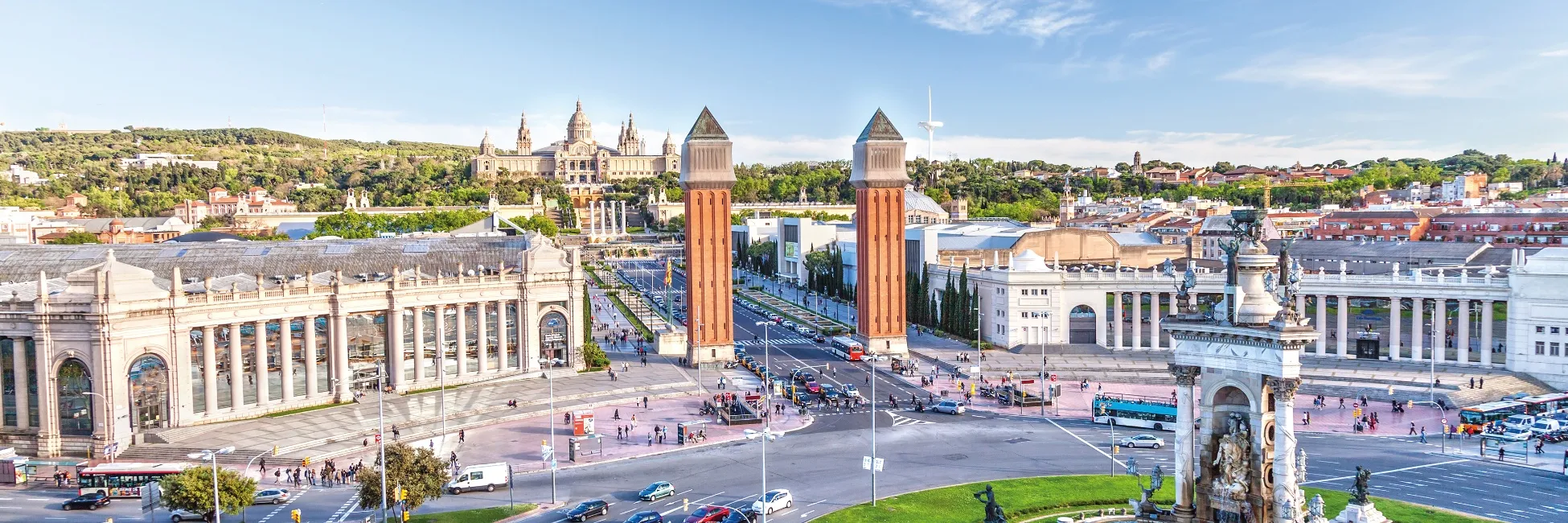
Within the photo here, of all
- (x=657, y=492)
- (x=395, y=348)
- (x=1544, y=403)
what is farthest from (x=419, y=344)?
(x=1544, y=403)

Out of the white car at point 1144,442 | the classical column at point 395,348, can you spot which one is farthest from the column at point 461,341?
the white car at point 1144,442

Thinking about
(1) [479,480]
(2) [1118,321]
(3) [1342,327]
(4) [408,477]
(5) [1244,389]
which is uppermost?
(5) [1244,389]

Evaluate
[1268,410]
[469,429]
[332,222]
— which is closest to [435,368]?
[469,429]

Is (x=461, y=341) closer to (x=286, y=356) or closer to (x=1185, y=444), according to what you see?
(x=286, y=356)

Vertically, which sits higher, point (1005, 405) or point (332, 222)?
point (332, 222)

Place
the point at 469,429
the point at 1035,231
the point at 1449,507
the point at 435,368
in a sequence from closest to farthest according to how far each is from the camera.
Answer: the point at 1449,507 < the point at 469,429 < the point at 435,368 < the point at 1035,231

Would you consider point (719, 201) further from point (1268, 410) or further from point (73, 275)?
point (1268, 410)

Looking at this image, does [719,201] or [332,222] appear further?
[332,222]
